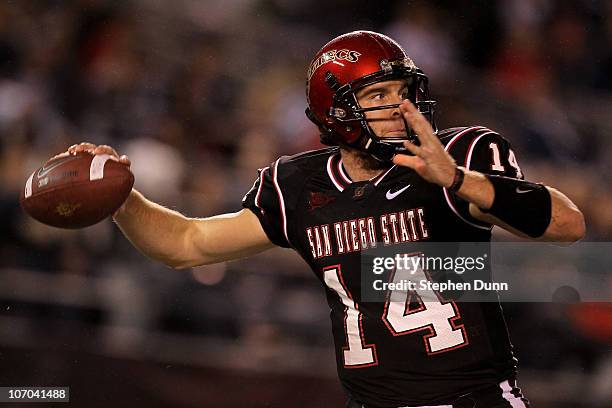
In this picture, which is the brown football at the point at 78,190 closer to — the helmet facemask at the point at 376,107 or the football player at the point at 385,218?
the football player at the point at 385,218

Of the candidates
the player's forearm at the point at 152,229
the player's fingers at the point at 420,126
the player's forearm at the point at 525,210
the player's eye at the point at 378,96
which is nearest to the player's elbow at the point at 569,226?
the player's forearm at the point at 525,210

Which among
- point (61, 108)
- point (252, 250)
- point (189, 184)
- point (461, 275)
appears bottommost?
point (461, 275)

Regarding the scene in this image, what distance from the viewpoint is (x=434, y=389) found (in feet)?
10.2

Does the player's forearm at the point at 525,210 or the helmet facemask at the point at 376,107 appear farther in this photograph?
the helmet facemask at the point at 376,107

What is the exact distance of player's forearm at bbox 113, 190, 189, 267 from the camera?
3.61 m

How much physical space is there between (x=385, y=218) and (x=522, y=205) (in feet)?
1.80

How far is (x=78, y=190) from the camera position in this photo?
11.1ft

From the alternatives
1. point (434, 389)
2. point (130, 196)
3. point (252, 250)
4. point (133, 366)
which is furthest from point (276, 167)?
point (133, 366)

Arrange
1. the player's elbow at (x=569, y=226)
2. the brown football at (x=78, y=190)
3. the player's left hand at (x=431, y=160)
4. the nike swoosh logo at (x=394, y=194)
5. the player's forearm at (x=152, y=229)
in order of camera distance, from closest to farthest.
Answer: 1. the player's left hand at (x=431, y=160)
2. the player's elbow at (x=569, y=226)
3. the nike swoosh logo at (x=394, y=194)
4. the brown football at (x=78, y=190)
5. the player's forearm at (x=152, y=229)

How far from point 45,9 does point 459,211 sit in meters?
5.09

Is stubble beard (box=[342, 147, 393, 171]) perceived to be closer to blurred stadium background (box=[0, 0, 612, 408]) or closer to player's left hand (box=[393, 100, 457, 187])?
player's left hand (box=[393, 100, 457, 187])

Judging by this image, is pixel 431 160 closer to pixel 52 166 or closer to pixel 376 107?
pixel 376 107

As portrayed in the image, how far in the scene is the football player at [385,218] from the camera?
2.97 m

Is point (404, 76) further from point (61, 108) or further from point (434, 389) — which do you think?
point (61, 108)
